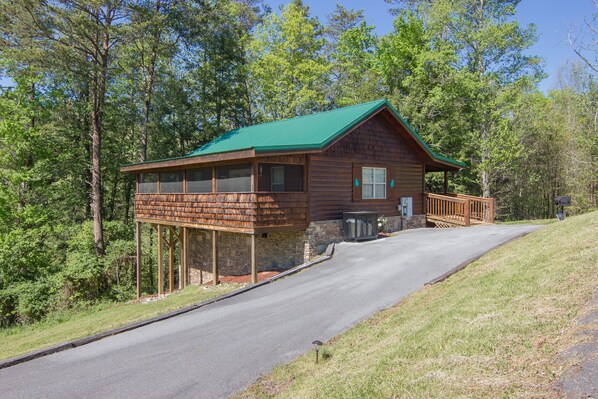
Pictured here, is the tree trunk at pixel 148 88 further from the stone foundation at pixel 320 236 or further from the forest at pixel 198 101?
the stone foundation at pixel 320 236

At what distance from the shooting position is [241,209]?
470 inches

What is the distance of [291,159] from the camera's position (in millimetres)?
12578

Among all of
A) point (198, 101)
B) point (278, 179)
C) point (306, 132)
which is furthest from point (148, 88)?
point (278, 179)

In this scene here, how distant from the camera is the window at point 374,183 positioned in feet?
50.0

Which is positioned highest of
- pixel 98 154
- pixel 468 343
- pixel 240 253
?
pixel 98 154

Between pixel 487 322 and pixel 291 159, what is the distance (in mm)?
8641

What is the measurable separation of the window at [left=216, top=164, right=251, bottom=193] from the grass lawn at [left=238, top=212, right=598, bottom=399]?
6.34 m

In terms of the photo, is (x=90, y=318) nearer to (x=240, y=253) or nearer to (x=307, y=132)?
(x=240, y=253)

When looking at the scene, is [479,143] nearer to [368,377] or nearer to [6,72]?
[368,377]

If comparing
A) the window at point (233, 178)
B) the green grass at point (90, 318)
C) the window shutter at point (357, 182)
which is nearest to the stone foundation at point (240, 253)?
the green grass at point (90, 318)

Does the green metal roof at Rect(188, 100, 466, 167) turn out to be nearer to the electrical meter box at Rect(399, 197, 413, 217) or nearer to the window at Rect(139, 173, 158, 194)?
the electrical meter box at Rect(399, 197, 413, 217)

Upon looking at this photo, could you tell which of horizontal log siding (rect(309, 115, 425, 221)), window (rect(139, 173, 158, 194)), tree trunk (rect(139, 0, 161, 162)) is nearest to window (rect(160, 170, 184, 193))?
window (rect(139, 173, 158, 194))

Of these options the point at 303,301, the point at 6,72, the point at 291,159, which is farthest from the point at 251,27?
the point at 303,301

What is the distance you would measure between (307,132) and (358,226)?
3851 millimetres
